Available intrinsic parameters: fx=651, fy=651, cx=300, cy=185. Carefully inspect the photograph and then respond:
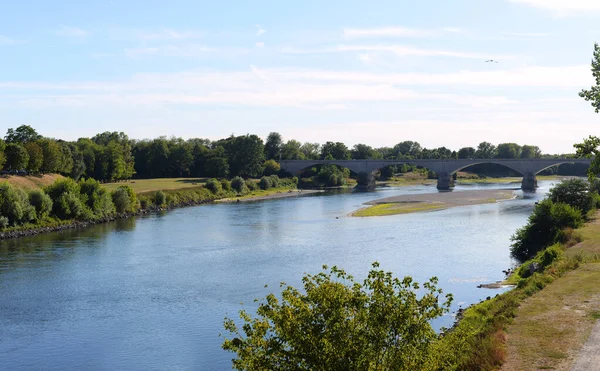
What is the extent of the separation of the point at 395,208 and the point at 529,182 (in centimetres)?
5895

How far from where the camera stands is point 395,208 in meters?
97.2

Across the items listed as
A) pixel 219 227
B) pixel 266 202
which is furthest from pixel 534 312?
pixel 266 202

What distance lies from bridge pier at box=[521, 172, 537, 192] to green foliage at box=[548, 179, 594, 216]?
74573 millimetres

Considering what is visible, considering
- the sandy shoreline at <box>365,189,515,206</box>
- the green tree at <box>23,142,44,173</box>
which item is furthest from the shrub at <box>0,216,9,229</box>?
the sandy shoreline at <box>365,189,515,206</box>

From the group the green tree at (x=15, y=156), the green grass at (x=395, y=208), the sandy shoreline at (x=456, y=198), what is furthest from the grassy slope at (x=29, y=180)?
the sandy shoreline at (x=456, y=198)

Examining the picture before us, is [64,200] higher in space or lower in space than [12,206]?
higher

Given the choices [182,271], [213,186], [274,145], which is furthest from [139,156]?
[182,271]

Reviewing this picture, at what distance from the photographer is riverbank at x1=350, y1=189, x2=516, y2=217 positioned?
306 ft

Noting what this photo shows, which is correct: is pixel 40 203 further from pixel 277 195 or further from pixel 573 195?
pixel 277 195

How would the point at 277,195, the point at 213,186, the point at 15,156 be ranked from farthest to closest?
1. the point at 277,195
2. the point at 213,186
3. the point at 15,156

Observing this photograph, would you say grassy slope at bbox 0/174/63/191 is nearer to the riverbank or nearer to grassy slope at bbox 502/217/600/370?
the riverbank

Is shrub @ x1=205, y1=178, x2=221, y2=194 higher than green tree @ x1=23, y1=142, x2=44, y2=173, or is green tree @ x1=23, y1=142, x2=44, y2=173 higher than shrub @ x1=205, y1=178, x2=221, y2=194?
green tree @ x1=23, y1=142, x2=44, y2=173

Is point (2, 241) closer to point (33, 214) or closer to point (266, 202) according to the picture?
point (33, 214)

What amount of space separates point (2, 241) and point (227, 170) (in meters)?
79.6
